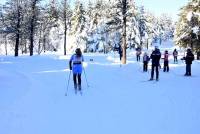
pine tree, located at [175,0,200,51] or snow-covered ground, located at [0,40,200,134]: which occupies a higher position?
pine tree, located at [175,0,200,51]

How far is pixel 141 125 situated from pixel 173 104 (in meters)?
3.62

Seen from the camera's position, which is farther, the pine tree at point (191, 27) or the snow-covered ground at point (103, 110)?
the pine tree at point (191, 27)

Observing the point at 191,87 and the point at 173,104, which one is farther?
the point at 191,87

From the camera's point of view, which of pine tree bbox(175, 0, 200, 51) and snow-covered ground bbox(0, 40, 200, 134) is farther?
pine tree bbox(175, 0, 200, 51)

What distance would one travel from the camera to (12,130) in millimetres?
10242

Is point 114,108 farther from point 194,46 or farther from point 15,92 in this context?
point 194,46

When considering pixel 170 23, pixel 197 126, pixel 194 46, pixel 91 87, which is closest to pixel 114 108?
pixel 197 126

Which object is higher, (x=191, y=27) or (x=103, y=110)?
(x=191, y=27)

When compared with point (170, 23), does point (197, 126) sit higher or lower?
lower

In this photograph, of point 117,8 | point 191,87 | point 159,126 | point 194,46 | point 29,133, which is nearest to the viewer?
point 29,133

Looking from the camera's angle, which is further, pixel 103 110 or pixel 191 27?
pixel 191 27

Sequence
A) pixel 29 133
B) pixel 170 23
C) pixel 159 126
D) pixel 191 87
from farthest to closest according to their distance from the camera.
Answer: pixel 170 23
pixel 191 87
pixel 159 126
pixel 29 133

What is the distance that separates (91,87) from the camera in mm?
19562

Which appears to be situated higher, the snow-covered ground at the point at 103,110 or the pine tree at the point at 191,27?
the pine tree at the point at 191,27
